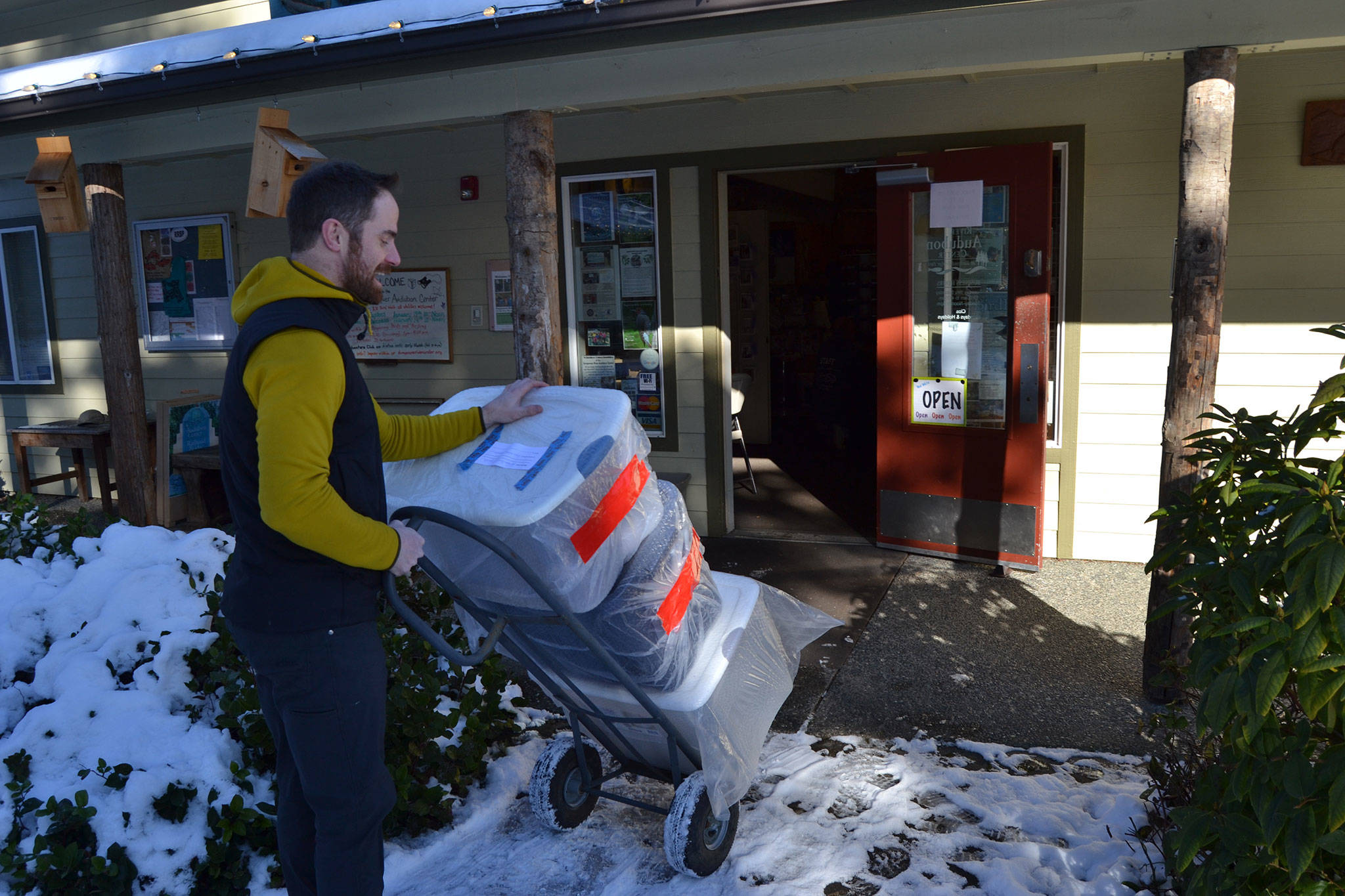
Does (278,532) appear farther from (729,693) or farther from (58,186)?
(58,186)

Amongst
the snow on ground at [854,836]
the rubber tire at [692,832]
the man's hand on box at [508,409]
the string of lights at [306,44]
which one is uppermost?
the string of lights at [306,44]

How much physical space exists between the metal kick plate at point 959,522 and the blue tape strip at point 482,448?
382 cm

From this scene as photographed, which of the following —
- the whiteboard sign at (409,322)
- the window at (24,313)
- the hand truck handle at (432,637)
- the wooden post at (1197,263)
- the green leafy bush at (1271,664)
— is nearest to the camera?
the green leafy bush at (1271,664)

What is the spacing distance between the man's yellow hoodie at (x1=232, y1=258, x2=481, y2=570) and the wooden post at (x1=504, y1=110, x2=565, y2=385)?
2.41 metres

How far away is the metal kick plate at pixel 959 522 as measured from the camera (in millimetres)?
5617

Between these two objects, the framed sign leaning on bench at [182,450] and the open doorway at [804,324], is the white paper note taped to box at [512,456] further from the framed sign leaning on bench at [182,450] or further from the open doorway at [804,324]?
the open doorway at [804,324]

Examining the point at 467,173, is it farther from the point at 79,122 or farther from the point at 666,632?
the point at 666,632

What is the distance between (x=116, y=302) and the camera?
256 inches

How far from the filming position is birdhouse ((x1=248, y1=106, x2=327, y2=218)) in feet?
15.0

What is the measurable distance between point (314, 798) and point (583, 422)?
1040mm

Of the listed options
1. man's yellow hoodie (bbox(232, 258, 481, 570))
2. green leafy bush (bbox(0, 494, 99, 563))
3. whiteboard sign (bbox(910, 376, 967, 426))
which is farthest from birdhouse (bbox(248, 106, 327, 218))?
whiteboard sign (bbox(910, 376, 967, 426))

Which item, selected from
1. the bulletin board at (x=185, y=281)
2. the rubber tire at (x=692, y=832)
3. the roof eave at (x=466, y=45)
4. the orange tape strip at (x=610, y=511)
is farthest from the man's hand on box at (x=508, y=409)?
the bulletin board at (x=185, y=281)

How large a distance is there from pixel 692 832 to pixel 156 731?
174 centimetres

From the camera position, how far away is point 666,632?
105 inches
